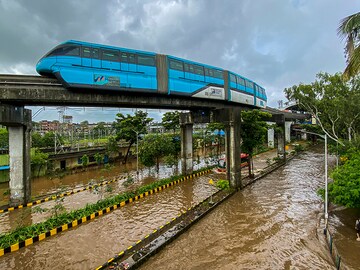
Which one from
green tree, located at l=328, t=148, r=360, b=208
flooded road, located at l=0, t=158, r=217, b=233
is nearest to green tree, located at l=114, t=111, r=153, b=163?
flooded road, located at l=0, t=158, r=217, b=233

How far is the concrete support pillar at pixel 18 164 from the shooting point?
13492mm

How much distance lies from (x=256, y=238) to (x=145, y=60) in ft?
38.6

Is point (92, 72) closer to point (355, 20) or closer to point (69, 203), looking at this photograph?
point (69, 203)

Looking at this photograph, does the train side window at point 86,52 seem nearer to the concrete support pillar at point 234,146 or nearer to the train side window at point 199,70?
the train side window at point 199,70

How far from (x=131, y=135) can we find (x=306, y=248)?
21.8m

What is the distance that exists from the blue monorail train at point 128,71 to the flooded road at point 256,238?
8.56m

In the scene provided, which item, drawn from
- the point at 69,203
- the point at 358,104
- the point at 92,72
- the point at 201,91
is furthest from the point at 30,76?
the point at 358,104

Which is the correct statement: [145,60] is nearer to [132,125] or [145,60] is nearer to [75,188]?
[75,188]

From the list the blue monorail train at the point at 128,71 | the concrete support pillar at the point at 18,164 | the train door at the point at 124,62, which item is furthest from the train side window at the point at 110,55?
the concrete support pillar at the point at 18,164

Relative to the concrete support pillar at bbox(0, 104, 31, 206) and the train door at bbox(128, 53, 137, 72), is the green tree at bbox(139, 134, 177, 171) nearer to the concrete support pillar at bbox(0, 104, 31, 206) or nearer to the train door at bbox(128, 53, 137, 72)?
the train door at bbox(128, 53, 137, 72)

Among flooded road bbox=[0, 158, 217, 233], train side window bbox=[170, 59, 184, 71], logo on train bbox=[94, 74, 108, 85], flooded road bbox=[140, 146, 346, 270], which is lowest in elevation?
flooded road bbox=[140, 146, 346, 270]

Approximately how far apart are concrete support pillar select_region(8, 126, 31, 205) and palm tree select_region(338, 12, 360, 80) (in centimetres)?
1621

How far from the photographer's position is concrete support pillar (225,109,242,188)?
16953 mm

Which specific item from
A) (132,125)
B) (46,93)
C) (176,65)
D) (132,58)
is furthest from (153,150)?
(46,93)
